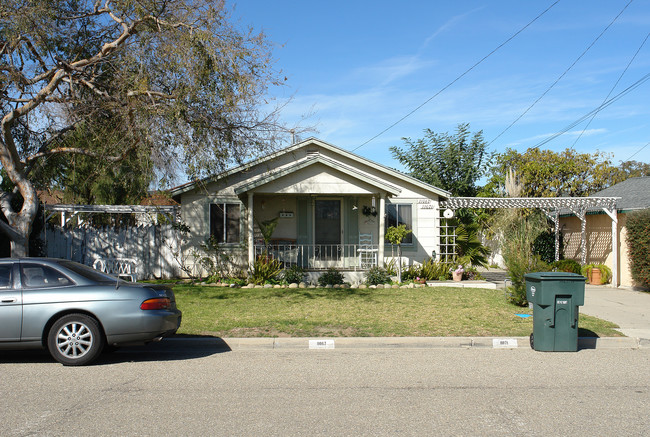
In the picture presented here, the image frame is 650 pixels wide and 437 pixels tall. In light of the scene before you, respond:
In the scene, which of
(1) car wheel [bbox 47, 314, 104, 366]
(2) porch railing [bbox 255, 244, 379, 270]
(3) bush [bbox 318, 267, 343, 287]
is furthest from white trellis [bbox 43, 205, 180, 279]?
(1) car wheel [bbox 47, 314, 104, 366]

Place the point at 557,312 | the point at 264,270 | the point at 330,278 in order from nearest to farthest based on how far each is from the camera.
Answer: the point at 557,312
the point at 264,270
the point at 330,278

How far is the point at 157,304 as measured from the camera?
7.33m

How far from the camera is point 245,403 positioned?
5.51m

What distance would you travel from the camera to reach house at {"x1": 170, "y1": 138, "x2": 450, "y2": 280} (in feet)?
52.9

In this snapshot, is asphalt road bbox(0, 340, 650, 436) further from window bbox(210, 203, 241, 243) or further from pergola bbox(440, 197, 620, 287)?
pergola bbox(440, 197, 620, 287)

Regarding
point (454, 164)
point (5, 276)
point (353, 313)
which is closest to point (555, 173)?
point (454, 164)

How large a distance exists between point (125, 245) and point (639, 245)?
51.6ft

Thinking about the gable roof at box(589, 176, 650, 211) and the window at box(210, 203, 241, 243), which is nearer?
A: the window at box(210, 203, 241, 243)

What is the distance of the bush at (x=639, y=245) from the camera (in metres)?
15.0

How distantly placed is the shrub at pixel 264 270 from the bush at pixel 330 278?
51.9 inches

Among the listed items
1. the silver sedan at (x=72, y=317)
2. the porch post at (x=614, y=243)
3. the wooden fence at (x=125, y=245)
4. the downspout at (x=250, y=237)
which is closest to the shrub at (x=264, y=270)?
the downspout at (x=250, y=237)

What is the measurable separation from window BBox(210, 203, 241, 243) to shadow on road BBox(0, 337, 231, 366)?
8538 mm

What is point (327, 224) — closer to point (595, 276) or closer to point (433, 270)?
point (433, 270)

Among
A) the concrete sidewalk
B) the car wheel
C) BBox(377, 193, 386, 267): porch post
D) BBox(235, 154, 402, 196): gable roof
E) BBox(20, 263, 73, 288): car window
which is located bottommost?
the concrete sidewalk
